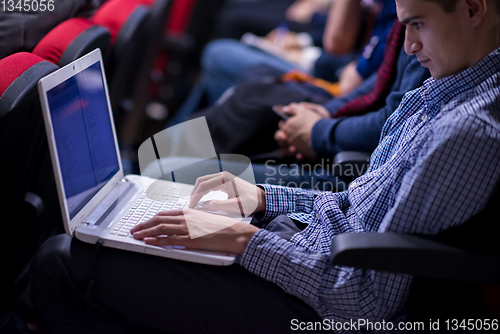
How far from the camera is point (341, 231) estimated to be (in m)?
0.98

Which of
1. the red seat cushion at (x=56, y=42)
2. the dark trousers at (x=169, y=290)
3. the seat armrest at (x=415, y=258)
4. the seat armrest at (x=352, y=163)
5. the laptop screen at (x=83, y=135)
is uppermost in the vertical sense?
the red seat cushion at (x=56, y=42)

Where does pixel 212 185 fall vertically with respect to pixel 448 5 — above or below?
below

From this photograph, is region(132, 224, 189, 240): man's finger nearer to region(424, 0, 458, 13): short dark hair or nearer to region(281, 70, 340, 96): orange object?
region(424, 0, 458, 13): short dark hair

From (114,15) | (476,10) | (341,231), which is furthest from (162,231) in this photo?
(114,15)

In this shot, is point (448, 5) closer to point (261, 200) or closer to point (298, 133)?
point (261, 200)

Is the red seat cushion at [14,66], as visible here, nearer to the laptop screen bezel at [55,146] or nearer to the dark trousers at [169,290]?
the laptop screen bezel at [55,146]

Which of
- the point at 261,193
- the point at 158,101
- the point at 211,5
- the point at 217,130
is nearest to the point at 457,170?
the point at 261,193

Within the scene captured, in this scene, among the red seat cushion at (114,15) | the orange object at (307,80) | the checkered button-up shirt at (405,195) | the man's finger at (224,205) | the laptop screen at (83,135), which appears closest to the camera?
the checkered button-up shirt at (405,195)

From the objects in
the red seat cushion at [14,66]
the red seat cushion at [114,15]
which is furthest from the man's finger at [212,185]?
the red seat cushion at [114,15]

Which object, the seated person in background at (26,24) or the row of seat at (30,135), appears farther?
the seated person in background at (26,24)

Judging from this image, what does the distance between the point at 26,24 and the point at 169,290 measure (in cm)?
73

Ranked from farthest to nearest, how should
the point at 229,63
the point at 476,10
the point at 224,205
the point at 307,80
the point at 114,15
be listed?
the point at 229,63
the point at 307,80
the point at 114,15
the point at 224,205
the point at 476,10

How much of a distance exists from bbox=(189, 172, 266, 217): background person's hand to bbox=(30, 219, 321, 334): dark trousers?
0.46ft

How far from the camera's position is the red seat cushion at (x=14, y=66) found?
3.06 feet
